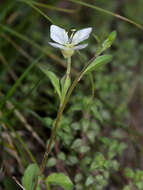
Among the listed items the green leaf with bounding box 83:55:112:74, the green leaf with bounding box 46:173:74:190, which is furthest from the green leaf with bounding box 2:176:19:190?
the green leaf with bounding box 83:55:112:74

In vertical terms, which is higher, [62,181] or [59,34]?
[59,34]

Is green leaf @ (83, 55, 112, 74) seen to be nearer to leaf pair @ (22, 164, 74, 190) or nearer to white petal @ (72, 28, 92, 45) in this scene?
white petal @ (72, 28, 92, 45)

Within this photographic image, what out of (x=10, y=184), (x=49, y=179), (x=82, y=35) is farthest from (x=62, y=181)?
(x=82, y=35)

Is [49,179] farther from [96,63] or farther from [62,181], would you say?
[96,63]

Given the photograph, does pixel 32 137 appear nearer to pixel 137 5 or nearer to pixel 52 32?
pixel 52 32

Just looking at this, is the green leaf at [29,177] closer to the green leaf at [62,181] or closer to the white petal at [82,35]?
the green leaf at [62,181]

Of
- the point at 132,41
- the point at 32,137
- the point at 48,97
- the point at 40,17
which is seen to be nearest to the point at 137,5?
the point at 132,41
